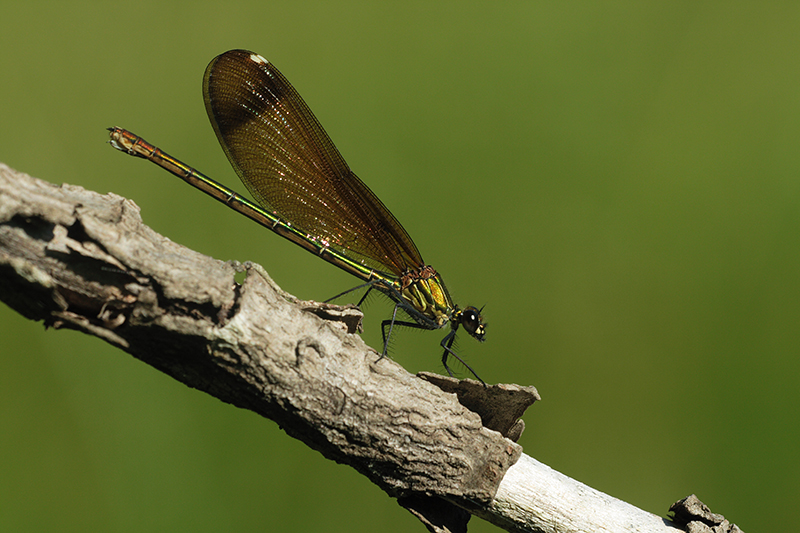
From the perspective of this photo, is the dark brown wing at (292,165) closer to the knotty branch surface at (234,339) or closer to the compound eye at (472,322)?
the compound eye at (472,322)

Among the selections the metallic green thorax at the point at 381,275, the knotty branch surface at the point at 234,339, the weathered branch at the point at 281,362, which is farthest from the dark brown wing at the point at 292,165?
the knotty branch surface at the point at 234,339

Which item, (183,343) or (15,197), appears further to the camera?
(183,343)

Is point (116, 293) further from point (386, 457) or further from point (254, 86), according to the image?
point (254, 86)

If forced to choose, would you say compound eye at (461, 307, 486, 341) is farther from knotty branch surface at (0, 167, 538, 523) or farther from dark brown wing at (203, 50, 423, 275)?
knotty branch surface at (0, 167, 538, 523)

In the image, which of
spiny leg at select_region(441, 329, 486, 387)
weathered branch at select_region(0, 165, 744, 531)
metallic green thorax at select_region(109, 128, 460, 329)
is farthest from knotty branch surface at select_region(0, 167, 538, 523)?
metallic green thorax at select_region(109, 128, 460, 329)

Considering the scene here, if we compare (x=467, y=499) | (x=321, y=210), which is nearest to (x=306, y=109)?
(x=321, y=210)

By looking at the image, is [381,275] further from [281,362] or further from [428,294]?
[281,362]

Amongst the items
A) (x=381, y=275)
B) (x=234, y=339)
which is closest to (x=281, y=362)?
(x=234, y=339)
